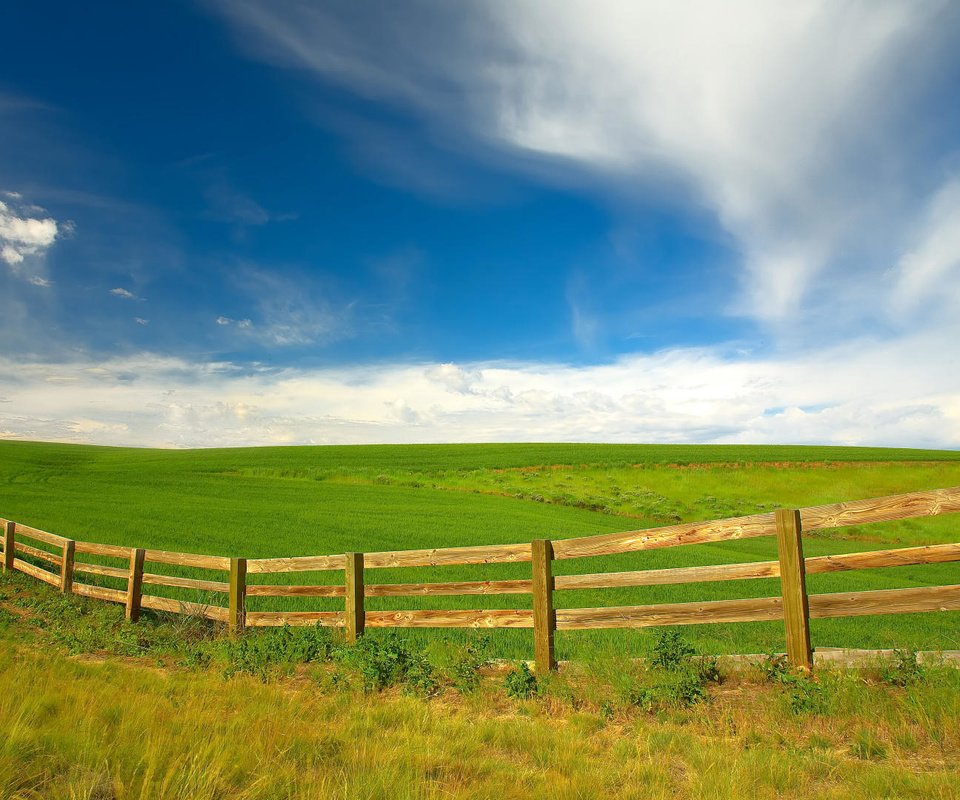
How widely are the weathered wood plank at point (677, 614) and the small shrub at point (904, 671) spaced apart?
95 centimetres

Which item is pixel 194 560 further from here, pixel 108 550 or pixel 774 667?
pixel 774 667

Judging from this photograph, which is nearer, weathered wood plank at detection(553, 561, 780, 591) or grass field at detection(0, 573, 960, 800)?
grass field at detection(0, 573, 960, 800)

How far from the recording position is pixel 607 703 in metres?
5.99

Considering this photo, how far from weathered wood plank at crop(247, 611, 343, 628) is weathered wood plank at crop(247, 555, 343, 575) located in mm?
671

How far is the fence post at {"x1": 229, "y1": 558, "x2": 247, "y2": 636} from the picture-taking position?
996 centimetres

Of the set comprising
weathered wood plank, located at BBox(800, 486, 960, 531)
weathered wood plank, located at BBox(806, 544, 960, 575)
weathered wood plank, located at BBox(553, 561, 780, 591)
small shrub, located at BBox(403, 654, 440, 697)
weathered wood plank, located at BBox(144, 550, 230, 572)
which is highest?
weathered wood plank, located at BBox(800, 486, 960, 531)

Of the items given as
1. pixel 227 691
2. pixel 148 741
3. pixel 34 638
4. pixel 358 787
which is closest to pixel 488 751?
pixel 358 787

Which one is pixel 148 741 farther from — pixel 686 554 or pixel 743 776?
pixel 686 554

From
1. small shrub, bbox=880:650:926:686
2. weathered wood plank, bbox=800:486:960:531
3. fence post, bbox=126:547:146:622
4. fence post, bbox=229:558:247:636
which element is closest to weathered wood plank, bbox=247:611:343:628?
fence post, bbox=229:558:247:636

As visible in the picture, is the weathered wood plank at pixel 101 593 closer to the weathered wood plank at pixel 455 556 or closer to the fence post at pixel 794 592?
the weathered wood plank at pixel 455 556

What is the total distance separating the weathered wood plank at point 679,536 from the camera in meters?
6.45

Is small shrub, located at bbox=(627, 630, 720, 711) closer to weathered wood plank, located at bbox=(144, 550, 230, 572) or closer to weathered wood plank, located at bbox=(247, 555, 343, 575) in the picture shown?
weathered wood plank, located at bbox=(247, 555, 343, 575)

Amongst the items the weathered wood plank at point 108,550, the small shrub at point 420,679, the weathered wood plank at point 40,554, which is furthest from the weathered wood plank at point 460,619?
the weathered wood plank at point 40,554

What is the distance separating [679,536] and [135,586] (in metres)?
10.1
